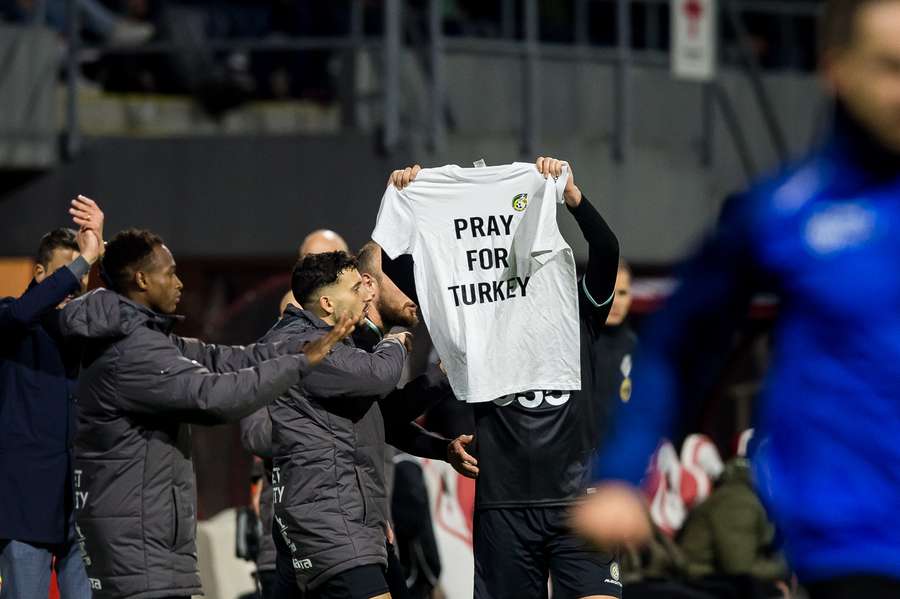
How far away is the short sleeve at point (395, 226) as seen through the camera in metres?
7.20

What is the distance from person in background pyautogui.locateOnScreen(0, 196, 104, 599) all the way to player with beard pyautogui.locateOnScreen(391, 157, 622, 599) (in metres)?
1.83

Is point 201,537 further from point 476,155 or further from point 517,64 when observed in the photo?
point 517,64

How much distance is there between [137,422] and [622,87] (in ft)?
36.8

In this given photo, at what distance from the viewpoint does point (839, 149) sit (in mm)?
3221

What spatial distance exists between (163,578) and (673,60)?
1137cm

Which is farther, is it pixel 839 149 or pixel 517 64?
pixel 517 64

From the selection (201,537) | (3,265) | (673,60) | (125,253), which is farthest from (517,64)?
(125,253)

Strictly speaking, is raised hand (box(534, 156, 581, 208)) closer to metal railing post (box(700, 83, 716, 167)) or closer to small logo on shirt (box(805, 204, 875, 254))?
small logo on shirt (box(805, 204, 875, 254))

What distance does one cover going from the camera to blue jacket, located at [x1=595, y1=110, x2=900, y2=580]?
3154 mm

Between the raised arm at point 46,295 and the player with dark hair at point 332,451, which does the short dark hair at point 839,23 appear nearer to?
the player with dark hair at point 332,451

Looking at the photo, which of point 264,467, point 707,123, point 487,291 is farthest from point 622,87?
point 487,291

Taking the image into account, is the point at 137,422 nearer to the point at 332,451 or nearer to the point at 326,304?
the point at 332,451

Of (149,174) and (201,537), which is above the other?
(149,174)

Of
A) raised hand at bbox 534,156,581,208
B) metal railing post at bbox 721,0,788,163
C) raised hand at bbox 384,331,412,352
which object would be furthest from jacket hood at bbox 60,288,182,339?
metal railing post at bbox 721,0,788,163
